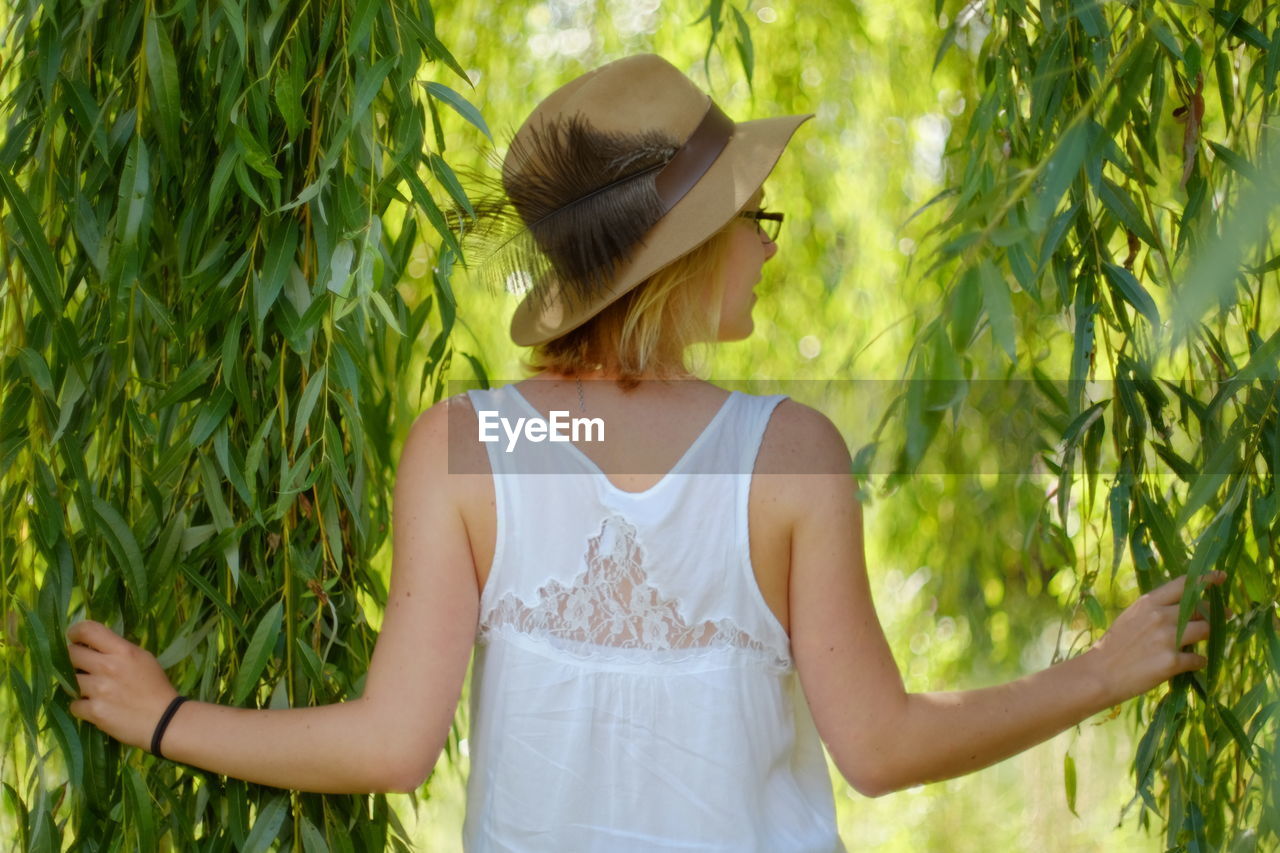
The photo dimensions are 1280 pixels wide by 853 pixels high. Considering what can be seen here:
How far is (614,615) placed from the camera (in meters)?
1.10

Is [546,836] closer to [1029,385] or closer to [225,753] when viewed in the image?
[225,753]

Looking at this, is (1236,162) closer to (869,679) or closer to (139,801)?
(869,679)

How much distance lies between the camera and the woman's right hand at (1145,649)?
1.08 m

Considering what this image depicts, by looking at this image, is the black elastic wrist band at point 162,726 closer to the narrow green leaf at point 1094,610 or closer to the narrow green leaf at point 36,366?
the narrow green leaf at point 36,366

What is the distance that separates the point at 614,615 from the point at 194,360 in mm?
442

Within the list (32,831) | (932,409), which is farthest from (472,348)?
(932,409)

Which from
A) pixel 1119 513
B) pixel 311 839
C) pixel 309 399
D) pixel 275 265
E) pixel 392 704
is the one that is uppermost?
pixel 275 265

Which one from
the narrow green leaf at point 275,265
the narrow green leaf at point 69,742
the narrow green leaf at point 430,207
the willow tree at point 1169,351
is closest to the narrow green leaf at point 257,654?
the narrow green leaf at point 69,742

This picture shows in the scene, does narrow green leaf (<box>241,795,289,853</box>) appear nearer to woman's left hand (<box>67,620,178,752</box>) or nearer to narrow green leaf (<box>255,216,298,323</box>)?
woman's left hand (<box>67,620,178,752</box>)

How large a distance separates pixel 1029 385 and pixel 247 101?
3.25 feet

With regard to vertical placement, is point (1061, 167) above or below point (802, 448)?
above

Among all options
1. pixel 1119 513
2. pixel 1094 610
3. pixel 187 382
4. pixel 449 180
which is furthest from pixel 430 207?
pixel 1094 610

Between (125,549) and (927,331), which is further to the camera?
(125,549)

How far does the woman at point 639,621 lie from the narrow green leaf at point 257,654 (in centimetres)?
4
